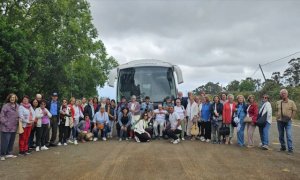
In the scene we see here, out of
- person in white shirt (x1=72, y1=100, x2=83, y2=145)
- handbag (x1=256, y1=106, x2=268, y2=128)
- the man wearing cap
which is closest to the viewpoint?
handbag (x1=256, y1=106, x2=268, y2=128)

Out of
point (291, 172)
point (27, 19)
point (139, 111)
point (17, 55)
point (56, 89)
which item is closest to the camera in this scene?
point (291, 172)

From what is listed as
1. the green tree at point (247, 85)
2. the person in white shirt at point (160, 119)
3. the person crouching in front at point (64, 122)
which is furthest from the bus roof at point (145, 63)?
the green tree at point (247, 85)

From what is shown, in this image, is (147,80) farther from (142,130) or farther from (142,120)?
(142,130)

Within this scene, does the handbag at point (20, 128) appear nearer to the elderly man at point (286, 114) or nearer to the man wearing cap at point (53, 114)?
the man wearing cap at point (53, 114)

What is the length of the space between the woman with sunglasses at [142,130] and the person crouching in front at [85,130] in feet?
6.07

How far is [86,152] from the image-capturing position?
34.9 feet

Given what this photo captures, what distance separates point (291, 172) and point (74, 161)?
5.43m

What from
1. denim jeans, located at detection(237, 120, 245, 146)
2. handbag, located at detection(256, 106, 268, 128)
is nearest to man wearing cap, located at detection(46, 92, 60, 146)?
denim jeans, located at detection(237, 120, 245, 146)

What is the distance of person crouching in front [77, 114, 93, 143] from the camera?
13.4 m

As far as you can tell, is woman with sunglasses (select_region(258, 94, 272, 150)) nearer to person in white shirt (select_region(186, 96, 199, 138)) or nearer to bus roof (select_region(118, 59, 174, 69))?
person in white shirt (select_region(186, 96, 199, 138))

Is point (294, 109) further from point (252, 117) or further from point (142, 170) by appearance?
point (142, 170)

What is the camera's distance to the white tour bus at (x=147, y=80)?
15703mm

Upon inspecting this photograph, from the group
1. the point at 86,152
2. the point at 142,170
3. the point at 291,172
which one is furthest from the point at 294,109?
the point at 86,152

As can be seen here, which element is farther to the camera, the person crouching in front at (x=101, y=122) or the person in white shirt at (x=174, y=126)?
the person crouching in front at (x=101, y=122)
